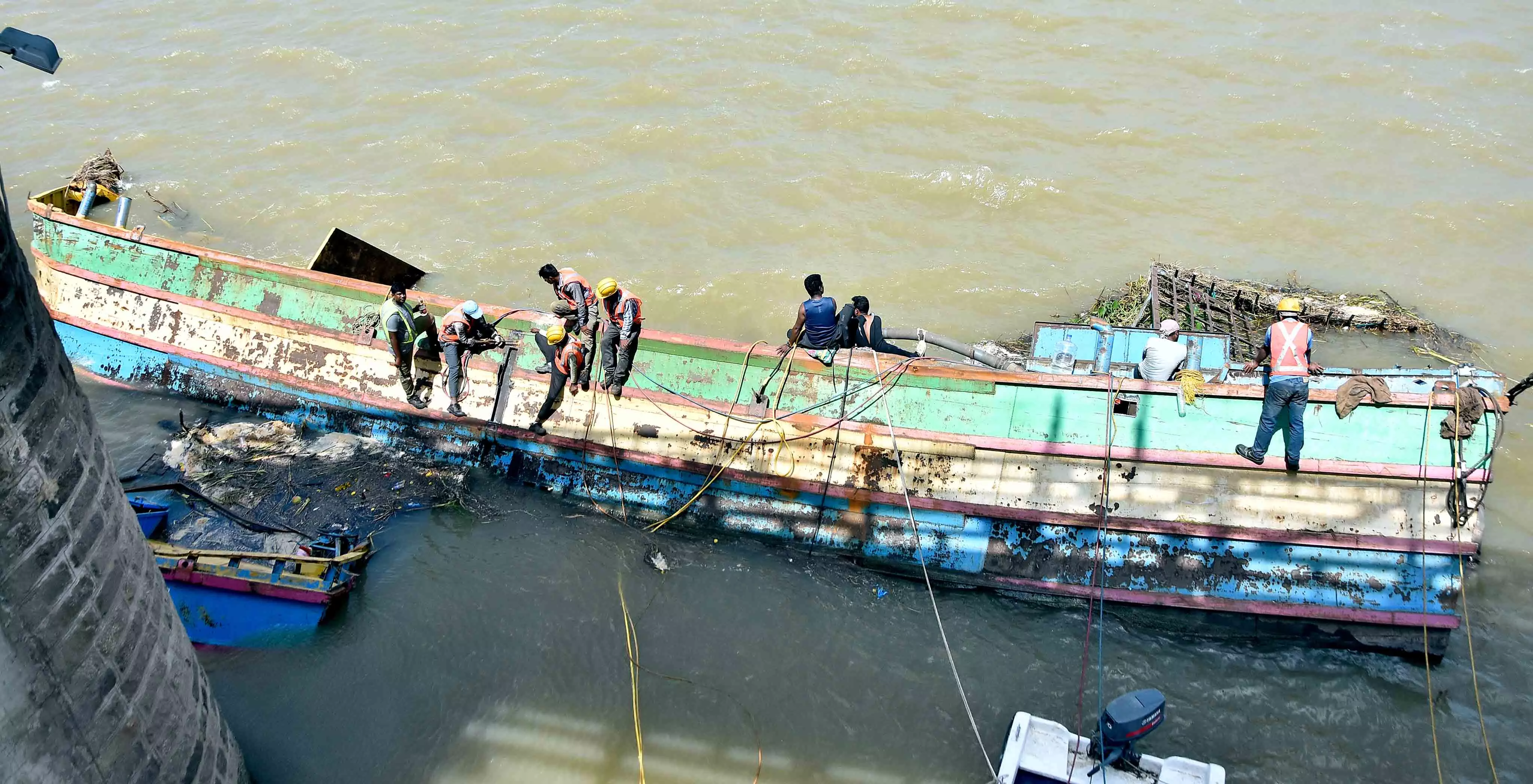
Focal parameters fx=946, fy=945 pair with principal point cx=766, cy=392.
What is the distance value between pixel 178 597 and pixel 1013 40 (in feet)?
63.6

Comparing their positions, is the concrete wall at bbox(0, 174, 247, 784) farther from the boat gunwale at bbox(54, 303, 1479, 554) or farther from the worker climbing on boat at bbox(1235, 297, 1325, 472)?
the worker climbing on boat at bbox(1235, 297, 1325, 472)

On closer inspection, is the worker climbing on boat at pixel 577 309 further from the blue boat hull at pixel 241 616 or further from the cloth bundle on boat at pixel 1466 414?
the cloth bundle on boat at pixel 1466 414

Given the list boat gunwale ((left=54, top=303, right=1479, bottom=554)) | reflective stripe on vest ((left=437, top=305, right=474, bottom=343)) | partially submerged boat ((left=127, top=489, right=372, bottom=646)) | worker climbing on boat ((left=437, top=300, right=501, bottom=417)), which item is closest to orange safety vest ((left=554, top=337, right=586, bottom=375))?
boat gunwale ((left=54, top=303, right=1479, bottom=554))

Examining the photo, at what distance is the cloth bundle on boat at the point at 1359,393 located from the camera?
8812mm

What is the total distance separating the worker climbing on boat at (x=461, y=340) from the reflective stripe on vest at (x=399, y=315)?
337 millimetres

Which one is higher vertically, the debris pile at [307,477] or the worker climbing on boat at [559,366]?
the worker climbing on boat at [559,366]

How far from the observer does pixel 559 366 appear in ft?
34.4

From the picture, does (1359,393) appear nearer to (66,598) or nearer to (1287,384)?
(1287,384)

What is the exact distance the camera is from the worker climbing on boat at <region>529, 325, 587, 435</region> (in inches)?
408

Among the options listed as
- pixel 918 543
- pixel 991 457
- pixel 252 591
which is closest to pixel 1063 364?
pixel 991 457

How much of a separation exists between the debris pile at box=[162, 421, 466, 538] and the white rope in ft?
16.2

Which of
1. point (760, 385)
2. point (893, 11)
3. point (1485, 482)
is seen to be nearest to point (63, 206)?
point (760, 385)

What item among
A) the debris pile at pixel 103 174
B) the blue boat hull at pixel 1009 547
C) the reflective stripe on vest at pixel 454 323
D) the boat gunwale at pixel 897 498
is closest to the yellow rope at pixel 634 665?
the blue boat hull at pixel 1009 547

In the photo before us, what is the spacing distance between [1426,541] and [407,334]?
10651 mm
